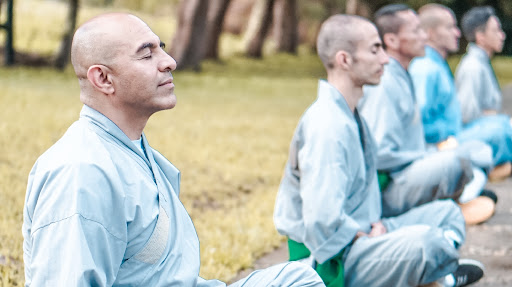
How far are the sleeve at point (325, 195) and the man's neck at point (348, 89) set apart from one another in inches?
16.6

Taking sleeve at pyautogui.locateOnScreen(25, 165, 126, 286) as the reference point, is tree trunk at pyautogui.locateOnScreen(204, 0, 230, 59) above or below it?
below

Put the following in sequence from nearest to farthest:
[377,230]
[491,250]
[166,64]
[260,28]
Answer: [166,64] < [377,230] < [491,250] < [260,28]

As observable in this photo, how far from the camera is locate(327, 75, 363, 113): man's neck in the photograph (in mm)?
4422

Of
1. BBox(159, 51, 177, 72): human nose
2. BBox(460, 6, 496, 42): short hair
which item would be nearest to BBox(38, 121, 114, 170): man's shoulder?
BBox(159, 51, 177, 72): human nose

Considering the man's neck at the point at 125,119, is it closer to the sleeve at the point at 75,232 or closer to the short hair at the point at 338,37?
the sleeve at the point at 75,232

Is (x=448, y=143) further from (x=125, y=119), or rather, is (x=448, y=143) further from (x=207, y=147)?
(x=125, y=119)

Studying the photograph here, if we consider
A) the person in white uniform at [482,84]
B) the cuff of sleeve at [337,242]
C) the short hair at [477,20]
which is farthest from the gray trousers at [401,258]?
the short hair at [477,20]

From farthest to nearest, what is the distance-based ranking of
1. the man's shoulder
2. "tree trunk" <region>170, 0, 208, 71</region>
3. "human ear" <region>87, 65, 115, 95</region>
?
"tree trunk" <region>170, 0, 208, 71</region> → "human ear" <region>87, 65, 115, 95</region> → the man's shoulder

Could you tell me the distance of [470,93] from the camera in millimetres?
8375

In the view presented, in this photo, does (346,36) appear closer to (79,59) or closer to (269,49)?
(79,59)

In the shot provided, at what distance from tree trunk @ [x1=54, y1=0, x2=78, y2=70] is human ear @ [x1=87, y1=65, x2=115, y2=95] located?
13382 millimetres

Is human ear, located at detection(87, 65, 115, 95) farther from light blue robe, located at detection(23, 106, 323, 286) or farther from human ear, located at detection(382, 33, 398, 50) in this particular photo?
human ear, located at detection(382, 33, 398, 50)

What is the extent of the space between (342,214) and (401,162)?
1.76 metres

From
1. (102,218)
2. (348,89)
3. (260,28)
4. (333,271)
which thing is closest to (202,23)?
(260,28)
